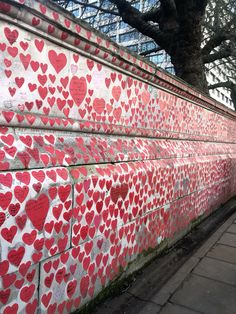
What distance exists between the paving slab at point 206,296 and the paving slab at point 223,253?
2.11ft

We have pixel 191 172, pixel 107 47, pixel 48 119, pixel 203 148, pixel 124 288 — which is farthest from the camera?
pixel 203 148

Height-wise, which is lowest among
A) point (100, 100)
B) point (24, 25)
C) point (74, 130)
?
point (74, 130)

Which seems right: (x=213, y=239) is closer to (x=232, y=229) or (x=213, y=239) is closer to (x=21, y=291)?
(x=232, y=229)

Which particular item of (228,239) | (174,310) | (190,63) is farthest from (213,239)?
(190,63)

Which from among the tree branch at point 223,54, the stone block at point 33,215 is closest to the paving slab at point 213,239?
the stone block at point 33,215

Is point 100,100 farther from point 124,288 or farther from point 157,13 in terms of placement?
point 157,13

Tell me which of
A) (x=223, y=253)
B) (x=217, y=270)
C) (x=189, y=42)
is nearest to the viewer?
(x=217, y=270)

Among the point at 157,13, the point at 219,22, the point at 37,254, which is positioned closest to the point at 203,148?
the point at 37,254

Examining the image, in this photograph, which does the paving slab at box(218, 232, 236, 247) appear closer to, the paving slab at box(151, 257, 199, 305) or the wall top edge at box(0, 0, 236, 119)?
the paving slab at box(151, 257, 199, 305)

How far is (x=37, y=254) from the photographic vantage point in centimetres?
172

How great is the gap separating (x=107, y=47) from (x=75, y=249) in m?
1.44

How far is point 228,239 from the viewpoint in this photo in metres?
4.14

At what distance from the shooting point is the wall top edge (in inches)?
66.2

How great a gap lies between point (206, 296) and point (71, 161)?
156cm
